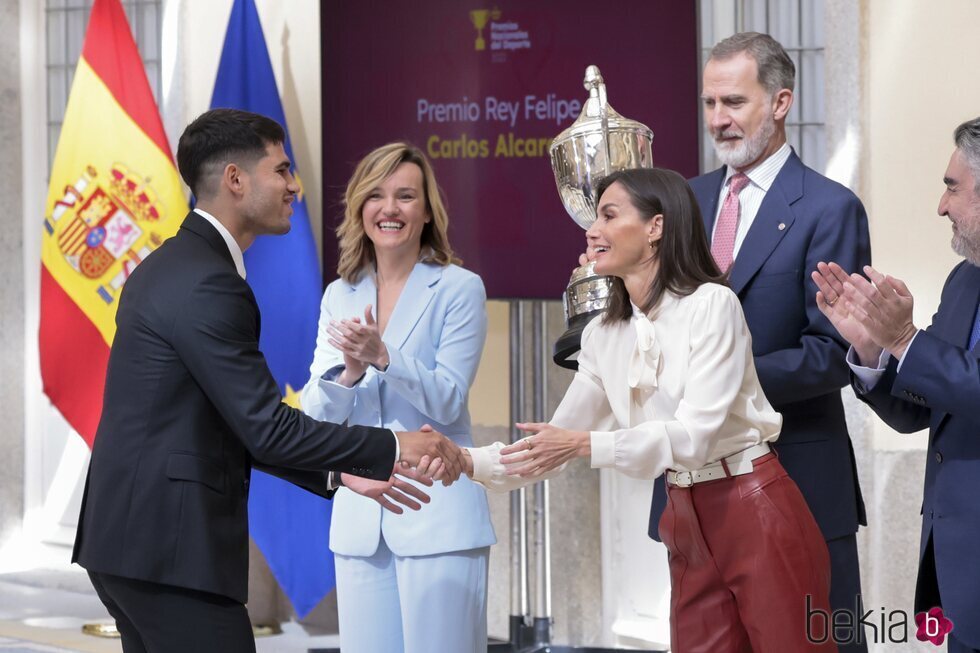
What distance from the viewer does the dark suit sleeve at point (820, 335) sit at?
2998 mm

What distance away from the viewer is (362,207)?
3488mm

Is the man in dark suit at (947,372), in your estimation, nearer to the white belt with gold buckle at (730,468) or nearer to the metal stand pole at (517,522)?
the white belt with gold buckle at (730,468)

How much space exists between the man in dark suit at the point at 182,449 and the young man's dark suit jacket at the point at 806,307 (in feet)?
3.54

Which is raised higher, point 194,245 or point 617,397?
point 194,245

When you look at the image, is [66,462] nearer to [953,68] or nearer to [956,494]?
[953,68]

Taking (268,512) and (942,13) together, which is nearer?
(942,13)

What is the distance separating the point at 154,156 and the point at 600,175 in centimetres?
267

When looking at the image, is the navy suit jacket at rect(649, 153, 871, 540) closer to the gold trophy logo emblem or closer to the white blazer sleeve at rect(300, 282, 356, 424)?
the white blazer sleeve at rect(300, 282, 356, 424)

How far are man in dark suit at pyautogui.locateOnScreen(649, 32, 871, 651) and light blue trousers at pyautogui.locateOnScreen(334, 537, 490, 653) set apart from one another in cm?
50

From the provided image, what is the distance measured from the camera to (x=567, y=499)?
5.46 metres

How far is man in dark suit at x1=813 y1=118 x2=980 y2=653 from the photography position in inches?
105

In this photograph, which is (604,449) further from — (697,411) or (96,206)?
(96,206)

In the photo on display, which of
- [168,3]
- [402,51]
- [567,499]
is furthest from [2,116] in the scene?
[567,499]

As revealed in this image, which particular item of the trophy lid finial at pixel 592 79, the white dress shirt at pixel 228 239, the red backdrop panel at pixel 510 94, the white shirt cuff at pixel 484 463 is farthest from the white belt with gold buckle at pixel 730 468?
the red backdrop panel at pixel 510 94
